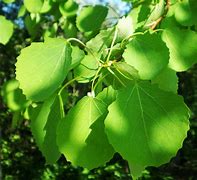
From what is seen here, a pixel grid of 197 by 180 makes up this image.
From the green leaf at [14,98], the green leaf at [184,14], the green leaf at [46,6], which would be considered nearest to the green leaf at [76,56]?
the green leaf at [184,14]

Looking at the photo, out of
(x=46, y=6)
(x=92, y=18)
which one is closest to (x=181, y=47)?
(x=92, y=18)

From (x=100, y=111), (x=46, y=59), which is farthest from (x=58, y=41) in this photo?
(x=100, y=111)

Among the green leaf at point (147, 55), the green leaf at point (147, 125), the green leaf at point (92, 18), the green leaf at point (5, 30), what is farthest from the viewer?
the green leaf at point (5, 30)

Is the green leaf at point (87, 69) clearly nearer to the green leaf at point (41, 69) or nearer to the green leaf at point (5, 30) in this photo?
the green leaf at point (41, 69)

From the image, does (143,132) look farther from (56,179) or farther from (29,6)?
(56,179)

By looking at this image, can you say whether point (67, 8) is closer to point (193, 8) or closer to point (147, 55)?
point (193, 8)

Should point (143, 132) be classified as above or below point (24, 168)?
above

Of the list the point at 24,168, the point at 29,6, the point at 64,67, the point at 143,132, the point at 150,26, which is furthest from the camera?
the point at 24,168
